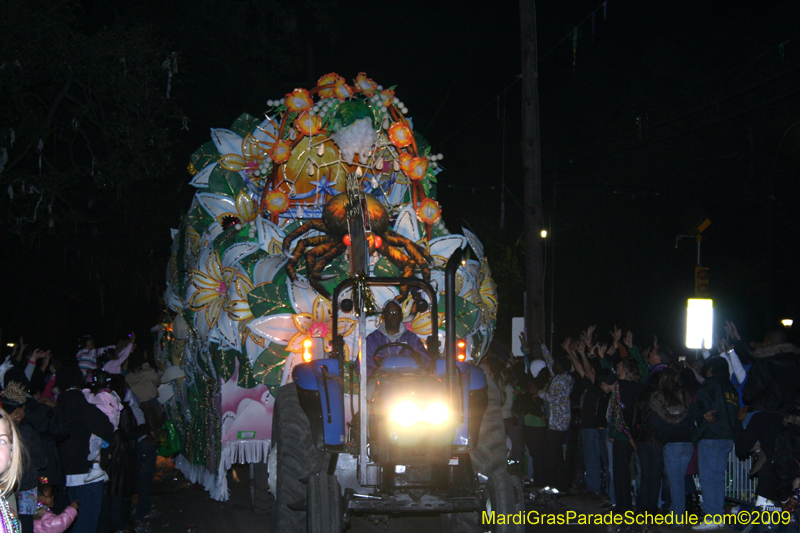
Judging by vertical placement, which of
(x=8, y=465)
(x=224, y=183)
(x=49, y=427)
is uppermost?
(x=224, y=183)

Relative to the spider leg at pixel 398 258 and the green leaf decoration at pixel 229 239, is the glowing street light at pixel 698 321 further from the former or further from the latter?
the green leaf decoration at pixel 229 239

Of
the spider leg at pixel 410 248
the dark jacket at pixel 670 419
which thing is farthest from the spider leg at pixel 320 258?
the dark jacket at pixel 670 419

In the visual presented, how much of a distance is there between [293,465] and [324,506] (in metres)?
0.84

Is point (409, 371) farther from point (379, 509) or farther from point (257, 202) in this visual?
point (257, 202)

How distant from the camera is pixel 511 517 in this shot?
4988 mm

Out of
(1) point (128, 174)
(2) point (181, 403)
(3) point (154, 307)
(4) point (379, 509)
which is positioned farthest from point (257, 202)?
(3) point (154, 307)

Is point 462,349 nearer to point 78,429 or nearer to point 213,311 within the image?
point 213,311

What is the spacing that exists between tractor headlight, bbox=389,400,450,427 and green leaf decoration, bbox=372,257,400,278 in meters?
2.63

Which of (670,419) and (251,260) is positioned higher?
(251,260)

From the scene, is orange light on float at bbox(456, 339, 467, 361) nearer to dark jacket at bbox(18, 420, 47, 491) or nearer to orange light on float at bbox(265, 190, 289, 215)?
orange light on float at bbox(265, 190, 289, 215)

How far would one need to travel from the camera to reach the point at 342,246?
757cm

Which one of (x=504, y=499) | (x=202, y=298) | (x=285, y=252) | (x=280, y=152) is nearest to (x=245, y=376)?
(x=202, y=298)

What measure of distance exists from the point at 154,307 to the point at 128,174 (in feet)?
38.8

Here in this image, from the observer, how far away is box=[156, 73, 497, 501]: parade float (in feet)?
25.1
